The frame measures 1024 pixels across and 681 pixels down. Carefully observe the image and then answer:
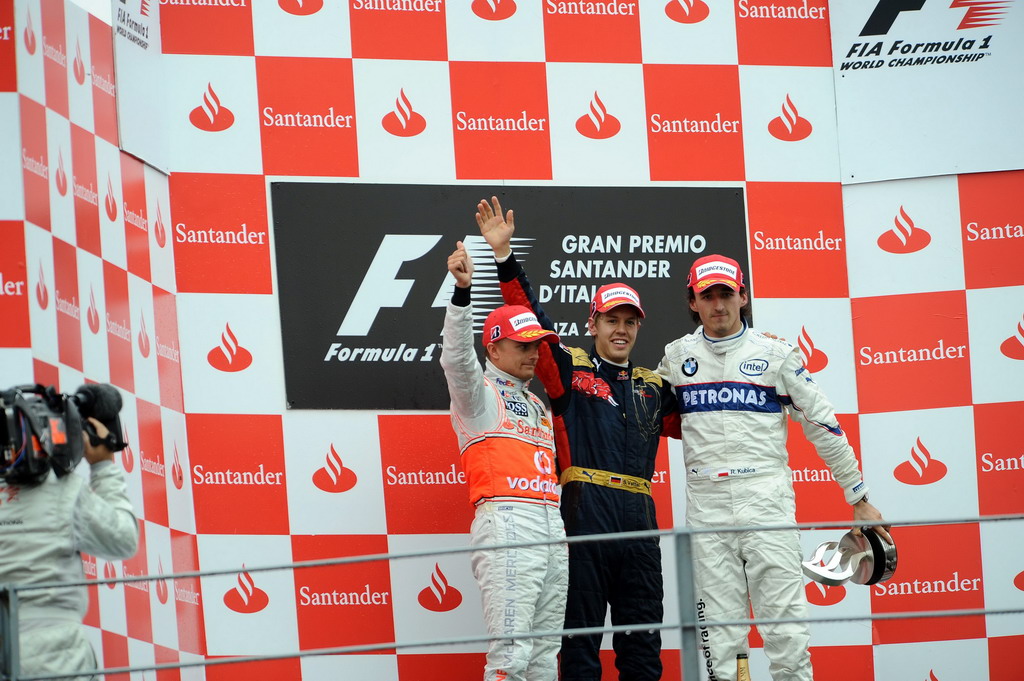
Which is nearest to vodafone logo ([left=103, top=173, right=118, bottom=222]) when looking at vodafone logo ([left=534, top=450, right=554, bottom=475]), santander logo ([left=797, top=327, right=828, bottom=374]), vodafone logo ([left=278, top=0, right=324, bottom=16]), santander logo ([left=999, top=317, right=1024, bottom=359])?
vodafone logo ([left=278, top=0, right=324, bottom=16])

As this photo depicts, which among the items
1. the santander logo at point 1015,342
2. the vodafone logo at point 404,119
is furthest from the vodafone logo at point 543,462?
the santander logo at point 1015,342

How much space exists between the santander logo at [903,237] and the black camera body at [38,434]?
300 centimetres

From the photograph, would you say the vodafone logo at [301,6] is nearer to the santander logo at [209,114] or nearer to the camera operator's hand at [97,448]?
the santander logo at [209,114]

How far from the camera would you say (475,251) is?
4.74m

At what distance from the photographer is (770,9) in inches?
196

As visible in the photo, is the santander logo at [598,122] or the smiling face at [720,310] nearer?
the smiling face at [720,310]

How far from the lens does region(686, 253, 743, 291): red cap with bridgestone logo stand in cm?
407

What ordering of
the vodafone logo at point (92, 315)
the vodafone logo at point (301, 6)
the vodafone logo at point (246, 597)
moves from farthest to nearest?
the vodafone logo at point (301, 6) → the vodafone logo at point (246, 597) → the vodafone logo at point (92, 315)

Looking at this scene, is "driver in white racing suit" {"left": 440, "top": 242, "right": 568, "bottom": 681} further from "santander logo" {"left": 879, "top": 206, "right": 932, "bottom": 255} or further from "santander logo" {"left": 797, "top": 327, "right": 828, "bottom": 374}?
"santander logo" {"left": 879, "top": 206, "right": 932, "bottom": 255}

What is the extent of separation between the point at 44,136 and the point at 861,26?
9.65ft

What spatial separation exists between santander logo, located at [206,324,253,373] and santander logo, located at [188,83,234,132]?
2.24 ft

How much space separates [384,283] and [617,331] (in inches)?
37.7

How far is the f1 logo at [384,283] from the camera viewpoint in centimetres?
464

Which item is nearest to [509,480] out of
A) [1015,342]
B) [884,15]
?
[1015,342]
